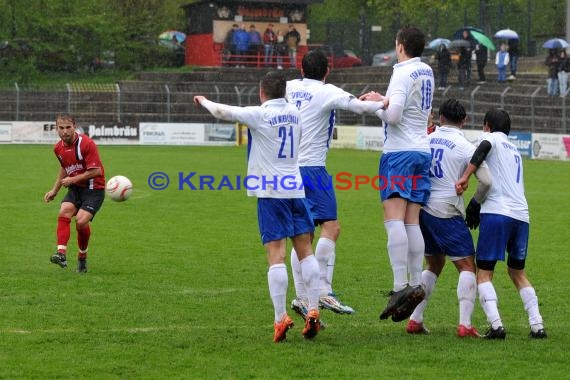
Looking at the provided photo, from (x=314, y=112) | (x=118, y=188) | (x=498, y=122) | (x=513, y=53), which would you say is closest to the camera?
(x=498, y=122)

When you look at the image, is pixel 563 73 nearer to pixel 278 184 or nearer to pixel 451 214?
pixel 451 214

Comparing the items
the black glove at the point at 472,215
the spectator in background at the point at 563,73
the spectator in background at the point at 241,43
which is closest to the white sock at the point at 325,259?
the black glove at the point at 472,215

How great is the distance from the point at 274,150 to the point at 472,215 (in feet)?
5.93

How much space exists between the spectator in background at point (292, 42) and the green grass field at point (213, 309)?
33.2m

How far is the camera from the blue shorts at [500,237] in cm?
892

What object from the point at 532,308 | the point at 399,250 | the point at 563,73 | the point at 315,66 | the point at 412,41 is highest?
the point at 563,73

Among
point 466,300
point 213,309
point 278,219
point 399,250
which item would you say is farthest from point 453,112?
point 213,309

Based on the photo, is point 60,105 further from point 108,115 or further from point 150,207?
point 150,207

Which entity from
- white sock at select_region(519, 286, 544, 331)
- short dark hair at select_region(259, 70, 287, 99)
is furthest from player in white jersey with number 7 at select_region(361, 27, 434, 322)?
white sock at select_region(519, 286, 544, 331)

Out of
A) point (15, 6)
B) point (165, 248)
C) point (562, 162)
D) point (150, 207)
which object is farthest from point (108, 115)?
point (165, 248)

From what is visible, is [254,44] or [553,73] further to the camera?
[254,44]

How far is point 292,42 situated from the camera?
54812mm

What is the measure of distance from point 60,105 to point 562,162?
21.6 m

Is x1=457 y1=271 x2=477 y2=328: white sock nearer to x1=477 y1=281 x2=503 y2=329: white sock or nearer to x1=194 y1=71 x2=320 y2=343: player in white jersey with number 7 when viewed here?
x1=477 y1=281 x2=503 y2=329: white sock
